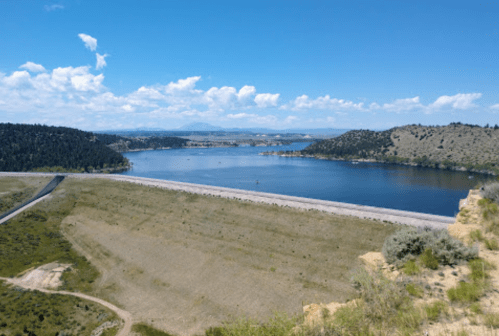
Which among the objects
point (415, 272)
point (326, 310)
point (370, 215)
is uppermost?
point (415, 272)

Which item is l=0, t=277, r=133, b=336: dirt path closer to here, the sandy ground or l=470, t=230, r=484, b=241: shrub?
the sandy ground

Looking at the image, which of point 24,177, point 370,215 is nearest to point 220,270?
point 370,215

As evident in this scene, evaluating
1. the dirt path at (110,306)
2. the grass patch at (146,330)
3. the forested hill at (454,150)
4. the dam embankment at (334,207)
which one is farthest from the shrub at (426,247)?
the forested hill at (454,150)

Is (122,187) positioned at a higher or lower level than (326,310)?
lower

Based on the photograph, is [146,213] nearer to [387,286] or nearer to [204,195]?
[204,195]

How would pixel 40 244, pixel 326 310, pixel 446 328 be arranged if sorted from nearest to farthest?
pixel 446 328 → pixel 326 310 → pixel 40 244

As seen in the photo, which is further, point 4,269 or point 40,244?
point 40,244
